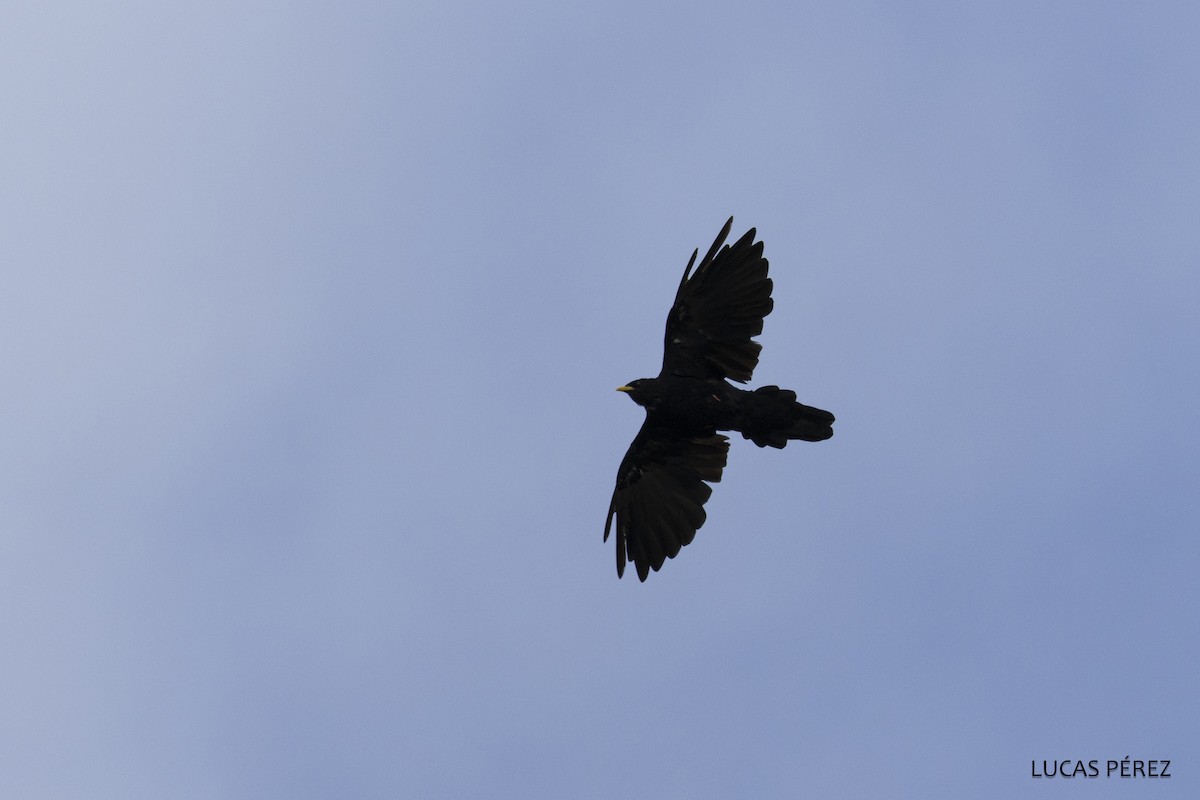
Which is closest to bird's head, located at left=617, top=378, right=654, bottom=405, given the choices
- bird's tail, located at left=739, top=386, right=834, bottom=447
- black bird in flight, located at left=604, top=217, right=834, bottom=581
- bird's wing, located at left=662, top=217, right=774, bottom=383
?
black bird in flight, located at left=604, top=217, right=834, bottom=581

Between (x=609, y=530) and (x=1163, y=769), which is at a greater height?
(x=609, y=530)

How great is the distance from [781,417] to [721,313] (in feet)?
6.46

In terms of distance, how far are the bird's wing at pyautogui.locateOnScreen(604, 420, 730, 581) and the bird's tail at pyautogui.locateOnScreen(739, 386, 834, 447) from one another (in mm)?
1558

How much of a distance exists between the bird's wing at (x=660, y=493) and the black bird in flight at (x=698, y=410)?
17mm

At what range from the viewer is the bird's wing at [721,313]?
17.3 meters

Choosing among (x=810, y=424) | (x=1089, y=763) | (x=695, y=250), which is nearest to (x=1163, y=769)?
(x=1089, y=763)

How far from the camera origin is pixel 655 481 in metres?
18.8

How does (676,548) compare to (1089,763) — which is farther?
(676,548)

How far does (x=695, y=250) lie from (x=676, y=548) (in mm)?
5015

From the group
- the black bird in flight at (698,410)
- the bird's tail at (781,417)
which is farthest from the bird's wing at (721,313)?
the bird's tail at (781,417)

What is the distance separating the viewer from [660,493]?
18812mm

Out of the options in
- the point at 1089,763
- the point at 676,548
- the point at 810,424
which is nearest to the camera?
the point at 1089,763

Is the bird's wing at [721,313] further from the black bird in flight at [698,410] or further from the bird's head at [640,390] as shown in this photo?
the bird's head at [640,390]

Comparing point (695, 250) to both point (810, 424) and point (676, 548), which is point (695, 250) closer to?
point (810, 424)
